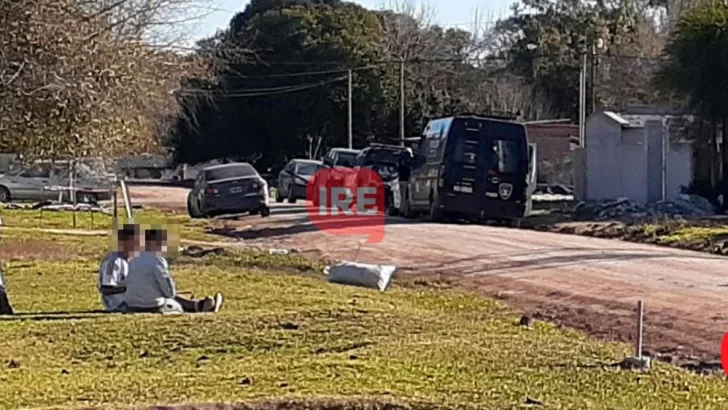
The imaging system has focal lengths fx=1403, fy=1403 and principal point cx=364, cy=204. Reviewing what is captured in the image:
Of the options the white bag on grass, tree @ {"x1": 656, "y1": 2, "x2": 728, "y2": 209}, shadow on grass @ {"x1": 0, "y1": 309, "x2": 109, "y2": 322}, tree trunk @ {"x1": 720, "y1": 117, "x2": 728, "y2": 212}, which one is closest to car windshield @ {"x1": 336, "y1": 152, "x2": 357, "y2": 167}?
tree @ {"x1": 656, "y1": 2, "x2": 728, "y2": 209}

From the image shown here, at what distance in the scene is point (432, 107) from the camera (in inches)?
2689

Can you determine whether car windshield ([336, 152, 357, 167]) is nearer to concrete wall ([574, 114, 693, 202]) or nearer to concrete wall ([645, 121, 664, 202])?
concrete wall ([574, 114, 693, 202])

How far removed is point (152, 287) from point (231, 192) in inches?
870

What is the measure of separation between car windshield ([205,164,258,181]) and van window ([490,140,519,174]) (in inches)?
309

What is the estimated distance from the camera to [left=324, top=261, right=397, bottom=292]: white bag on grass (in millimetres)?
17969

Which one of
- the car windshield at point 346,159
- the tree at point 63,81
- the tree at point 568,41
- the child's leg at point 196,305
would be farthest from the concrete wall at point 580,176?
the child's leg at point 196,305

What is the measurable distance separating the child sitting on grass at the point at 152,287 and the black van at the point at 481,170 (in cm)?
1687

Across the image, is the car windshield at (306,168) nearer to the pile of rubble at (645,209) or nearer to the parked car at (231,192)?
the parked car at (231,192)

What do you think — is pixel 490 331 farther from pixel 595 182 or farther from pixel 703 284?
pixel 595 182

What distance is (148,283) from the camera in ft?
46.6

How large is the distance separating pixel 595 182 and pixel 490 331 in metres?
30.1

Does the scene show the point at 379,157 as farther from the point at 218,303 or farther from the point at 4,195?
the point at 218,303

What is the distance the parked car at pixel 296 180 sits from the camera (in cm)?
4600

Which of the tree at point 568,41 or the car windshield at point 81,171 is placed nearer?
the car windshield at point 81,171
